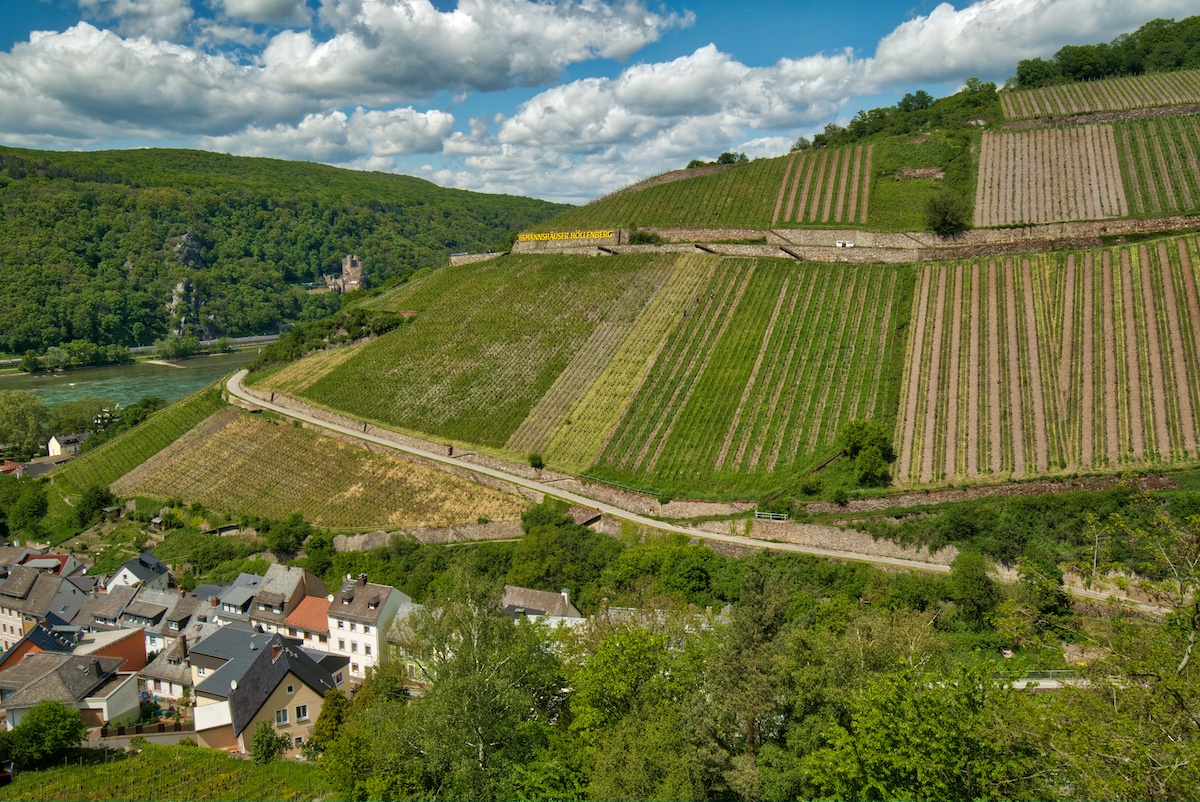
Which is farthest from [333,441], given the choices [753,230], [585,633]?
[753,230]

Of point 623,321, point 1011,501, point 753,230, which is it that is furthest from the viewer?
point 753,230

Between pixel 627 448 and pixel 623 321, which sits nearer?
pixel 627 448

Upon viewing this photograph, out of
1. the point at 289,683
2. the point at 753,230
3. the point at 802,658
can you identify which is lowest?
the point at 289,683

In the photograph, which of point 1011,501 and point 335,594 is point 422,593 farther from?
point 1011,501

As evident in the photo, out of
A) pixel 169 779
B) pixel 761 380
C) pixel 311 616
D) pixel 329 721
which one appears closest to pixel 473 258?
pixel 761 380

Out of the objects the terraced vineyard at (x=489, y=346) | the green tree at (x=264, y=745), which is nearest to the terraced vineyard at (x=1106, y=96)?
the terraced vineyard at (x=489, y=346)

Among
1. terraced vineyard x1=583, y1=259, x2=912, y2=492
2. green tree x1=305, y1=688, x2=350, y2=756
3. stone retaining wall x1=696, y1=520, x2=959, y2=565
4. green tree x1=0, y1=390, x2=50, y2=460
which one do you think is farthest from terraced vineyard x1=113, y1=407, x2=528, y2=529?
green tree x1=0, y1=390, x2=50, y2=460
